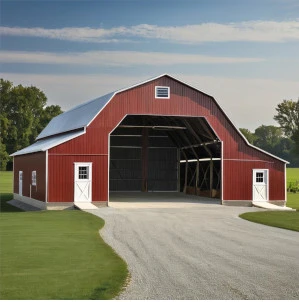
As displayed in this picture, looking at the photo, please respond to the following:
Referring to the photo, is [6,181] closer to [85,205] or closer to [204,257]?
[85,205]

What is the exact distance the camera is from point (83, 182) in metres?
31.4

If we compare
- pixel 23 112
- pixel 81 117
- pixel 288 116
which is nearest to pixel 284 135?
pixel 288 116

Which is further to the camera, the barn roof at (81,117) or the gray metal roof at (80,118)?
the gray metal roof at (80,118)

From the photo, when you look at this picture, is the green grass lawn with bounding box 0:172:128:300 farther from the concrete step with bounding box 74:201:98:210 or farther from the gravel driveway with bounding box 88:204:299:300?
the concrete step with bounding box 74:201:98:210

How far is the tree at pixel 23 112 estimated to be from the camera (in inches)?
3391

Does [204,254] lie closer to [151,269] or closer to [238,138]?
[151,269]

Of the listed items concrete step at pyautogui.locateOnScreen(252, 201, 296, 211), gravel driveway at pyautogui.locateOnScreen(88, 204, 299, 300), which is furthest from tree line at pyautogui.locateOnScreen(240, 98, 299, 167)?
gravel driveway at pyautogui.locateOnScreen(88, 204, 299, 300)

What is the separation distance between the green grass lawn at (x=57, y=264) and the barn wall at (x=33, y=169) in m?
10.1

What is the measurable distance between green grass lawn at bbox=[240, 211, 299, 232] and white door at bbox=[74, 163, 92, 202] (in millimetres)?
8524

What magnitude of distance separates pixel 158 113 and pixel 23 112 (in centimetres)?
6160

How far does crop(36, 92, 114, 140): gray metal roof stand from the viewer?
33.6 metres

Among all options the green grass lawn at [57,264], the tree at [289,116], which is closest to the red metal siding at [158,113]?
the green grass lawn at [57,264]

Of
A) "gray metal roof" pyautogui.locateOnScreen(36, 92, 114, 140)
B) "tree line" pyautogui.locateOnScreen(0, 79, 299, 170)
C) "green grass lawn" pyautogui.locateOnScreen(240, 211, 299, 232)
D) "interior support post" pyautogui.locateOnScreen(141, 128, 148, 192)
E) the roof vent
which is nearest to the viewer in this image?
"green grass lawn" pyautogui.locateOnScreen(240, 211, 299, 232)

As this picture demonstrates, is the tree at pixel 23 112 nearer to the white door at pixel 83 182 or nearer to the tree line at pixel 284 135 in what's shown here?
the tree line at pixel 284 135
